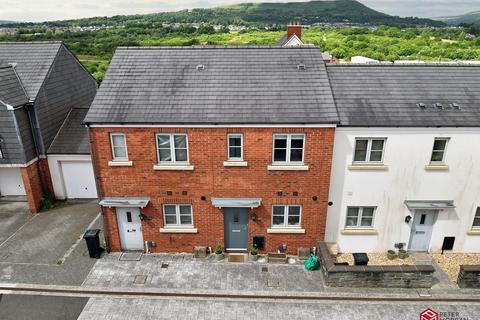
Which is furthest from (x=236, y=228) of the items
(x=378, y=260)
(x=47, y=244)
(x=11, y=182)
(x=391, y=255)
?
(x=11, y=182)

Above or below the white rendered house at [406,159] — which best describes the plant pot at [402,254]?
below

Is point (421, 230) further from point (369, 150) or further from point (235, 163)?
point (235, 163)

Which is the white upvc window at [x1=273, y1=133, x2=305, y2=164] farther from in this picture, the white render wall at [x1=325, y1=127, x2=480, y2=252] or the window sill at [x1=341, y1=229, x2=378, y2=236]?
the window sill at [x1=341, y1=229, x2=378, y2=236]

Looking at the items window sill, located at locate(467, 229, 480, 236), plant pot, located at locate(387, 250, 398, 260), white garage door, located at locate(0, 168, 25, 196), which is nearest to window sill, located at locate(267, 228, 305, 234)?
plant pot, located at locate(387, 250, 398, 260)

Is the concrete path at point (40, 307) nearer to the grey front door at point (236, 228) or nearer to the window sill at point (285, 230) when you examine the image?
the grey front door at point (236, 228)

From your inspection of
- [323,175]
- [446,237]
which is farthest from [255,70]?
[446,237]

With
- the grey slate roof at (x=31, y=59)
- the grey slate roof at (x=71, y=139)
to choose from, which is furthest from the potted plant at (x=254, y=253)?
the grey slate roof at (x=31, y=59)
